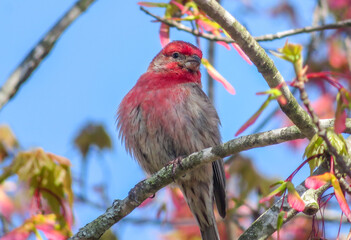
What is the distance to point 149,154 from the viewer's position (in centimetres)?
615

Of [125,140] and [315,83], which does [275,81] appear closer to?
[125,140]

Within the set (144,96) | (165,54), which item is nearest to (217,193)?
(144,96)

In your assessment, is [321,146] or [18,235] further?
[18,235]

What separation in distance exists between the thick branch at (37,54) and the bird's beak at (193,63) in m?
1.38

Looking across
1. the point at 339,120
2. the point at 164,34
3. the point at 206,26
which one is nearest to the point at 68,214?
the point at 164,34

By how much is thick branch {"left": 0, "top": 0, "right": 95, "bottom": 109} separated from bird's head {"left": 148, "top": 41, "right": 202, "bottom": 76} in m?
1.15

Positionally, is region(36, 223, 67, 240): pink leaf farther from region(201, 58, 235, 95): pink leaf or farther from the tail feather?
the tail feather

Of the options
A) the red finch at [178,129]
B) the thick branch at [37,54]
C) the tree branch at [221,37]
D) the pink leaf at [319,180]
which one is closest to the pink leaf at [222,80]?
the tree branch at [221,37]

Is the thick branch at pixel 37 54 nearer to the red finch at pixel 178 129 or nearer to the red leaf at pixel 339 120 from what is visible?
the red finch at pixel 178 129

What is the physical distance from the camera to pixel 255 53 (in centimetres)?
350

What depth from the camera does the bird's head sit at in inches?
267

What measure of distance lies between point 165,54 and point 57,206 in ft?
9.31

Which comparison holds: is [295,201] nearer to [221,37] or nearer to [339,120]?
[339,120]

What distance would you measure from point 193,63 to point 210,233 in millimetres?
2078
